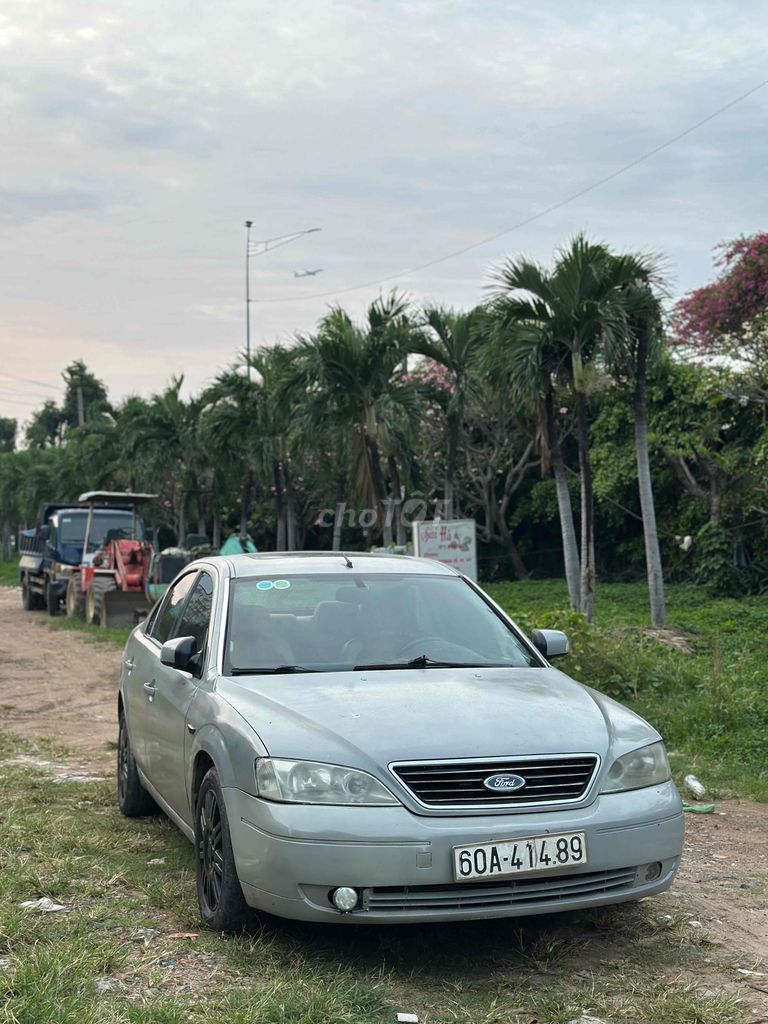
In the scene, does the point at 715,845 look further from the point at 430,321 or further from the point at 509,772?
the point at 430,321

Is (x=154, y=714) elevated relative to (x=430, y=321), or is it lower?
lower

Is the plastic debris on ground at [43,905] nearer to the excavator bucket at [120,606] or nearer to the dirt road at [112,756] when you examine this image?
the dirt road at [112,756]

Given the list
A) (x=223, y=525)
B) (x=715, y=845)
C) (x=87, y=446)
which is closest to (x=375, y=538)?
(x=223, y=525)

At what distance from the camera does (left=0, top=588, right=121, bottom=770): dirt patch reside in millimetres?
10500

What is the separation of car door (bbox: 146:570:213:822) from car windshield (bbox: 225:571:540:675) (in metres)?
0.25

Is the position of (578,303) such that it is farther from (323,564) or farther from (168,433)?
(168,433)

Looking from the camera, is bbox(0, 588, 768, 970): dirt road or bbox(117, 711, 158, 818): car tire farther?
bbox(117, 711, 158, 818): car tire

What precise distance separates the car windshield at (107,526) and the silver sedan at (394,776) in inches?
791

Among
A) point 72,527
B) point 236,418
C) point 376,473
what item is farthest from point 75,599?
point 376,473

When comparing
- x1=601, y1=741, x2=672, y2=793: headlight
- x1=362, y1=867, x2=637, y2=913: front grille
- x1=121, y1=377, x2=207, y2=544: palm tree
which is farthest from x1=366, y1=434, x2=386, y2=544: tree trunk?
x1=362, y1=867, x2=637, y2=913: front grille

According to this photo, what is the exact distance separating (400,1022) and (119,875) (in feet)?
6.78

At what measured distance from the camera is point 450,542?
14.6 meters

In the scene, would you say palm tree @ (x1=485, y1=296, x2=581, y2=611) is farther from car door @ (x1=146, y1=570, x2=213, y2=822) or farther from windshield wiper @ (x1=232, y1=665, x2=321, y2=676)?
windshield wiper @ (x1=232, y1=665, x2=321, y2=676)

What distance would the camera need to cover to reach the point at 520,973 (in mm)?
4348
